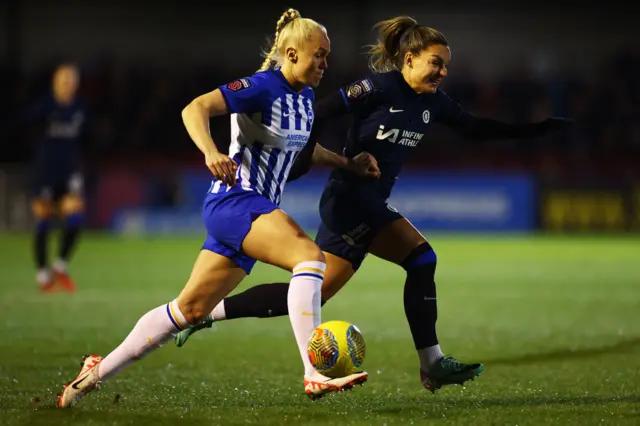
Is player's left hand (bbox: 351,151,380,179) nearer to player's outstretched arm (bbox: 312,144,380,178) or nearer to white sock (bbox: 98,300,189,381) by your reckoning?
player's outstretched arm (bbox: 312,144,380,178)

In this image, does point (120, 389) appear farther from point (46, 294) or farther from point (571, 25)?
point (571, 25)

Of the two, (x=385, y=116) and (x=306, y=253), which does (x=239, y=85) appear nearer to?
(x=306, y=253)

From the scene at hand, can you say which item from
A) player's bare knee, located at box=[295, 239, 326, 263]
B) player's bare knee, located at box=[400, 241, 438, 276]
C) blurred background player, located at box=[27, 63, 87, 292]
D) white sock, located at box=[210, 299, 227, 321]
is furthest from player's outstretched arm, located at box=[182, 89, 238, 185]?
blurred background player, located at box=[27, 63, 87, 292]

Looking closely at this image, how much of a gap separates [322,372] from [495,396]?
1211 mm

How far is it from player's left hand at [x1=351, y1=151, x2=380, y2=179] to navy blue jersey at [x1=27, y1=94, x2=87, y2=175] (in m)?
7.13

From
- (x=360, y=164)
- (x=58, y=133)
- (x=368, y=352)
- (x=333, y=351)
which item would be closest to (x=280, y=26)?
(x=360, y=164)

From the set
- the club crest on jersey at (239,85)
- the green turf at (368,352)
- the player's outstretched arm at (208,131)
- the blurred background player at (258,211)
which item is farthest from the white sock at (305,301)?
the club crest on jersey at (239,85)

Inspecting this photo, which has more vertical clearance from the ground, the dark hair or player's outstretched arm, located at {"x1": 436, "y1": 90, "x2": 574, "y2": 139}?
the dark hair

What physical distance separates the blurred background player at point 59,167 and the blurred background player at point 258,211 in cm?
709

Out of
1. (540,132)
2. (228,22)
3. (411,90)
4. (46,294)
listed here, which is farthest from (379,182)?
(228,22)

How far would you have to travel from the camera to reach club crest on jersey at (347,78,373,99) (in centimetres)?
550

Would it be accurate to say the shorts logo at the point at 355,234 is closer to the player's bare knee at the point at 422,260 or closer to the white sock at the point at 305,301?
the player's bare knee at the point at 422,260

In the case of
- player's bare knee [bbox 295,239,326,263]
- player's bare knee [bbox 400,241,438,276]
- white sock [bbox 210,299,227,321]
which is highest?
player's bare knee [bbox 295,239,326,263]

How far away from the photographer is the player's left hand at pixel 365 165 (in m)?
5.58
